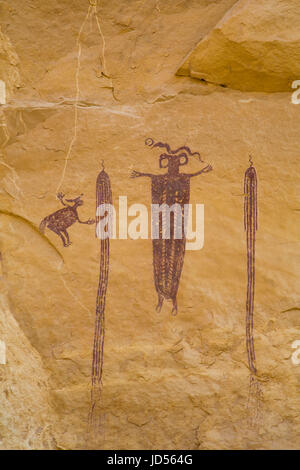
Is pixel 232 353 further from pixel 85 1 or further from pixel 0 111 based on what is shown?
pixel 85 1

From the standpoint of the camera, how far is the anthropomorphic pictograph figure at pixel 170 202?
312 cm

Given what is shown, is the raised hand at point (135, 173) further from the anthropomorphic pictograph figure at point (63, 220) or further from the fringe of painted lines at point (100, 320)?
the anthropomorphic pictograph figure at point (63, 220)

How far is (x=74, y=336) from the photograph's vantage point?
3.03 m

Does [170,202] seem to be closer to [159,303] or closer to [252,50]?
[159,303]

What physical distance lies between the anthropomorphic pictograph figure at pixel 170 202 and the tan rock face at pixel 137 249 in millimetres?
48

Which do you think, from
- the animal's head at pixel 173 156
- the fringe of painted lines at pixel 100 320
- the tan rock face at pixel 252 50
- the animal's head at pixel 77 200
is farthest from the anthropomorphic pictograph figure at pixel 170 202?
the tan rock face at pixel 252 50

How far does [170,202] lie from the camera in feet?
10.5

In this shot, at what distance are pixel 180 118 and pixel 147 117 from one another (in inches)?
8.8

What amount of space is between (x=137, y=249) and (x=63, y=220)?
0.52 m

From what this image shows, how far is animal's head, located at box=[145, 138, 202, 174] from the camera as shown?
10.6 ft

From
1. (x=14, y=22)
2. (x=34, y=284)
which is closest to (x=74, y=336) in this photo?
(x=34, y=284)

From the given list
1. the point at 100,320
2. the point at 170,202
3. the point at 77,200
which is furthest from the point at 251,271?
the point at 77,200

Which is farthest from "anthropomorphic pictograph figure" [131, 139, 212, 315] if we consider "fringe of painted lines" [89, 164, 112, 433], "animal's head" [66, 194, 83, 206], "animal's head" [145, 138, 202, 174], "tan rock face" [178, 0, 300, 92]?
"tan rock face" [178, 0, 300, 92]

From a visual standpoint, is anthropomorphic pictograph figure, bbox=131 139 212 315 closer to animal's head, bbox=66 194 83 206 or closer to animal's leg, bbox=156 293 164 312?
animal's leg, bbox=156 293 164 312
